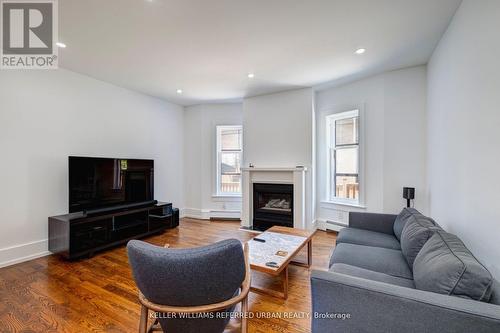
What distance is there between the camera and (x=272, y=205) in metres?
4.57

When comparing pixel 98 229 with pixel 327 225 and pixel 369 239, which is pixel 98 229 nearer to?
pixel 369 239

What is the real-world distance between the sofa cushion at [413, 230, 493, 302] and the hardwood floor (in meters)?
0.98

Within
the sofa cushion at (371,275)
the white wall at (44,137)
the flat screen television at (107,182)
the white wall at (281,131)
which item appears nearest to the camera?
the sofa cushion at (371,275)

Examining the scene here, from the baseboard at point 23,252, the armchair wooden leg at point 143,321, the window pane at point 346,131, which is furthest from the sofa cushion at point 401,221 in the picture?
the baseboard at point 23,252

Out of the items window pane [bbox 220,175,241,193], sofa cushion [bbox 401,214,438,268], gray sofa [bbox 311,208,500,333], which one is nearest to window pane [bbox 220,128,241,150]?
window pane [bbox 220,175,241,193]

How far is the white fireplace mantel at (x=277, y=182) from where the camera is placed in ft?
13.2

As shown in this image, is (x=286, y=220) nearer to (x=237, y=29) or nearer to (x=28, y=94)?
(x=237, y=29)

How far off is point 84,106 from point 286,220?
13.2 ft

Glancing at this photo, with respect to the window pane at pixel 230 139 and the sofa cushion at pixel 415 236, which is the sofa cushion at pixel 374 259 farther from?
the window pane at pixel 230 139

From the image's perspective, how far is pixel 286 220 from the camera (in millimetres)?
4293

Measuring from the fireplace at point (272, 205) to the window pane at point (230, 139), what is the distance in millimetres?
1218

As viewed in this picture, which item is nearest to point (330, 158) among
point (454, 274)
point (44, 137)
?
point (454, 274)

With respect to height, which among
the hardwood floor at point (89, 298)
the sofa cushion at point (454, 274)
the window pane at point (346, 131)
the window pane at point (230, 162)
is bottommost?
the hardwood floor at point (89, 298)

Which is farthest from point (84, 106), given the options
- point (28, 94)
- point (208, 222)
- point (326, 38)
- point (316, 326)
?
point (316, 326)
